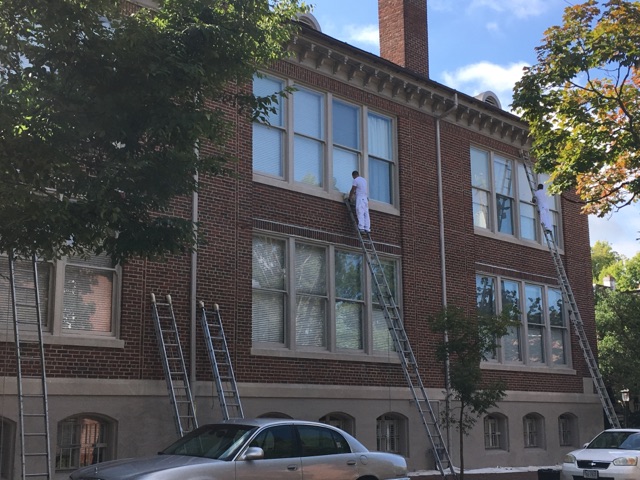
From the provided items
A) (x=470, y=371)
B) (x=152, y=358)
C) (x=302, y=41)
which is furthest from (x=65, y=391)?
(x=302, y=41)

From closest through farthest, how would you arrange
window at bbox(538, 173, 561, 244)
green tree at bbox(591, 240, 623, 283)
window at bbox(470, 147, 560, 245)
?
window at bbox(470, 147, 560, 245), window at bbox(538, 173, 561, 244), green tree at bbox(591, 240, 623, 283)

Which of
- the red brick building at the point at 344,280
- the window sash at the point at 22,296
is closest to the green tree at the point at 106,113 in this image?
the red brick building at the point at 344,280

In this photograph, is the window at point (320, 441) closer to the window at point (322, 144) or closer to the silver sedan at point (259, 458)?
the silver sedan at point (259, 458)

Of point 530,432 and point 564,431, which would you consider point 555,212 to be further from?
point 530,432

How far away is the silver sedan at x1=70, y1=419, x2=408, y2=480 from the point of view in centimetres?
916

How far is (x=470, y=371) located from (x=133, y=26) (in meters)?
10.1

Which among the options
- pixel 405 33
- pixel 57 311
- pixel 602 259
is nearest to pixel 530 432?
pixel 405 33

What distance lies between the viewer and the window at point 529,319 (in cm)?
2169

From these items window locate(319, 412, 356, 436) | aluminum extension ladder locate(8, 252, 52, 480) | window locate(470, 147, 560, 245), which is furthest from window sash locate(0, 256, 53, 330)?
window locate(470, 147, 560, 245)

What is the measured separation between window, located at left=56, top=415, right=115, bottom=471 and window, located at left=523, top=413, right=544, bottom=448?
12.6m

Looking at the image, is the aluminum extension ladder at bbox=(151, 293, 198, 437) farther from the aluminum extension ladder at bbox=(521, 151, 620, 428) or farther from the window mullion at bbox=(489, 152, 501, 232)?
the aluminum extension ladder at bbox=(521, 151, 620, 428)

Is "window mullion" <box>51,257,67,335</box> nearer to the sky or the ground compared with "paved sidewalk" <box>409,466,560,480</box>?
nearer to the sky

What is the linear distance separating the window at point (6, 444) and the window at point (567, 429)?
52.5 feet

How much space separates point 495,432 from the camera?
20.9 metres
